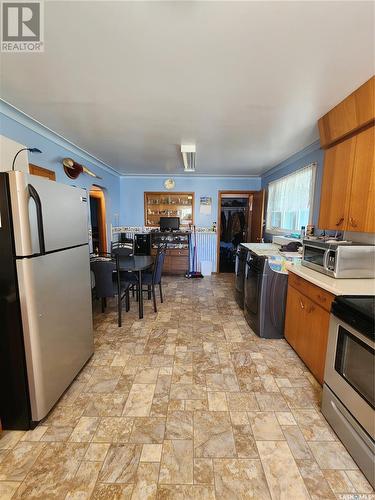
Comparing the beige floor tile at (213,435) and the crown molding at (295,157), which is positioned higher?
the crown molding at (295,157)

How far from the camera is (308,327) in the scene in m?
2.00

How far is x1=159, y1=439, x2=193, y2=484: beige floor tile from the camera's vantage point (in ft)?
3.89

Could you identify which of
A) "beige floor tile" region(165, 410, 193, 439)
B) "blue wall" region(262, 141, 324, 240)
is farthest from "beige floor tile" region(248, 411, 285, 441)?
"blue wall" region(262, 141, 324, 240)

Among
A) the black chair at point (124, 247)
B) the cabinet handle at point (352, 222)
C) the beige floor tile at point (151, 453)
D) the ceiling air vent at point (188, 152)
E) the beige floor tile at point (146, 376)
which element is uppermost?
the ceiling air vent at point (188, 152)

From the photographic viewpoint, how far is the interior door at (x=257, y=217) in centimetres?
463

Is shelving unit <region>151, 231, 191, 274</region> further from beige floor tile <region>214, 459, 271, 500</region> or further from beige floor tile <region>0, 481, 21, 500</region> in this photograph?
beige floor tile <region>0, 481, 21, 500</region>

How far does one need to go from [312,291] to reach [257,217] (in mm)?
3239

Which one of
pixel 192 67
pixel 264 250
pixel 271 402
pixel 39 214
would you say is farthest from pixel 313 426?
pixel 192 67

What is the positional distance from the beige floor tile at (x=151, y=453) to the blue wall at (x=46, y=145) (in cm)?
280

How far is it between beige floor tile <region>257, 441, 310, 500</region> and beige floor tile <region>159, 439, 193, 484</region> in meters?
0.42

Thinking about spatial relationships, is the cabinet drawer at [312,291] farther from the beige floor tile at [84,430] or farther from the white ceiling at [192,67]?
the beige floor tile at [84,430]

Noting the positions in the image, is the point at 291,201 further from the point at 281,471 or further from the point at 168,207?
the point at 281,471

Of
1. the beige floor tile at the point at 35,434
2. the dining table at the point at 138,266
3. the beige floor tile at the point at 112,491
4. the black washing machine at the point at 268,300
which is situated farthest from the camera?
the dining table at the point at 138,266

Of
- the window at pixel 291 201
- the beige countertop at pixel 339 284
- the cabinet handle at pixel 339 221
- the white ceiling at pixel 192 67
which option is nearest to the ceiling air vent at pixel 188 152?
the white ceiling at pixel 192 67
